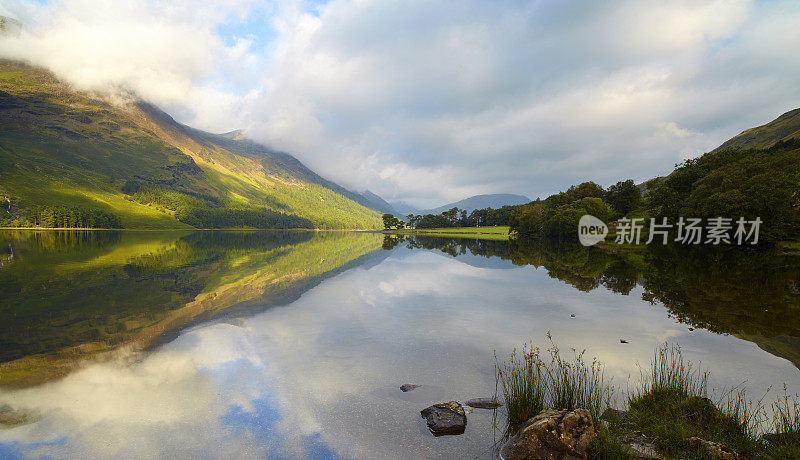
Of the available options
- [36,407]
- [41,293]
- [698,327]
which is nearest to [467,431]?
[36,407]

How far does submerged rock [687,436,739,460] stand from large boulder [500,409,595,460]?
181cm

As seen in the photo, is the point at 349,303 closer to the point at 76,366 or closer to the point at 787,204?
the point at 76,366

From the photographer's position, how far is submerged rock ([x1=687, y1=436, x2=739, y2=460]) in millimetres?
6035

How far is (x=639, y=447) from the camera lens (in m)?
6.78

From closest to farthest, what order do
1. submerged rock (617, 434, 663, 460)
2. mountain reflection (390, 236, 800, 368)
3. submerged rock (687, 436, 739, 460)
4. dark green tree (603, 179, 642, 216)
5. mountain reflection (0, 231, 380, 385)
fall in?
submerged rock (687, 436, 739, 460) → submerged rock (617, 434, 663, 460) → mountain reflection (0, 231, 380, 385) → mountain reflection (390, 236, 800, 368) → dark green tree (603, 179, 642, 216)

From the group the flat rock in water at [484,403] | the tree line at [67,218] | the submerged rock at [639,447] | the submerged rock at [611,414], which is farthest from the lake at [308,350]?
the tree line at [67,218]

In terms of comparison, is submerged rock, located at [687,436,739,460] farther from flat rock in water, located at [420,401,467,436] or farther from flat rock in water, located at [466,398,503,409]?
flat rock in water, located at [420,401,467,436]

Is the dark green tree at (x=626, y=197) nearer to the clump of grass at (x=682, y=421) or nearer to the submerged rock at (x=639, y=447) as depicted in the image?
the clump of grass at (x=682, y=421)

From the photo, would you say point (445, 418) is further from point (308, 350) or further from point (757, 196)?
point (757, 196)

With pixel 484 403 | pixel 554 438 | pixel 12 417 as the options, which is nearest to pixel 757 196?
pixel 484 403

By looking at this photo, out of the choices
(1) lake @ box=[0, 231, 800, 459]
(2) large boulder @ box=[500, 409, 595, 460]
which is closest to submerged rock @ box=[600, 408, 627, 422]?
(2) large boulder @ box=[500, 409, 595, 460]

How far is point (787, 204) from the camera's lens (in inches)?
2238

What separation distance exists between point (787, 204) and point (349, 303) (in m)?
77.2

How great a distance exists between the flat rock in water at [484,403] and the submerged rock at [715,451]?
4.18 m
